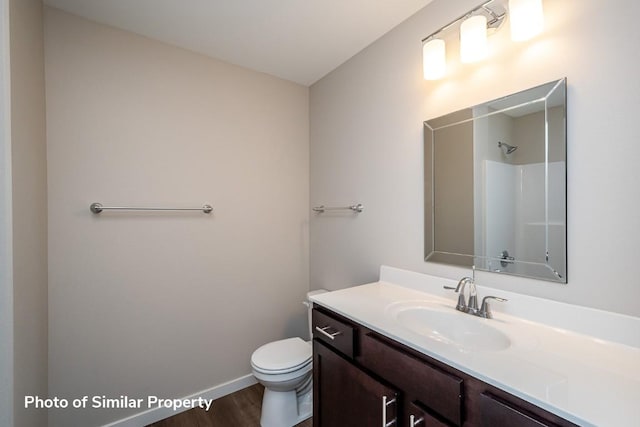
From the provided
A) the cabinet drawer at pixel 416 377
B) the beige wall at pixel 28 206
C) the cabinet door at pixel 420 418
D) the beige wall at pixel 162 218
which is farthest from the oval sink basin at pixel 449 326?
the beige wall at pixel 28 206

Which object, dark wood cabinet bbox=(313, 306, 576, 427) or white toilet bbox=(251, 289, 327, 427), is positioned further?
white toilet bbox=(251, 289, 327, 427)

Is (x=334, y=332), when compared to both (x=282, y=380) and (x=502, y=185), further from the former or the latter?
(x=502, y=185)

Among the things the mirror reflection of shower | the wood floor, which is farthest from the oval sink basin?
the wood floor

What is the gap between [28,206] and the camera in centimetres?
114

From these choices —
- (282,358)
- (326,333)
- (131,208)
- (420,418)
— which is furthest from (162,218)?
(420,418)

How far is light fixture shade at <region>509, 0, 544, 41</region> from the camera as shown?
1020mm

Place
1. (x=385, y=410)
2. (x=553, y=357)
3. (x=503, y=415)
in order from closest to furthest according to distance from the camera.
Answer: (x=503, y=415) < (x=553, y=357) < (x=385, y=410)

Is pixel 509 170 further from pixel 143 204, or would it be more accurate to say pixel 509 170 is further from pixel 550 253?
pixel 143 204

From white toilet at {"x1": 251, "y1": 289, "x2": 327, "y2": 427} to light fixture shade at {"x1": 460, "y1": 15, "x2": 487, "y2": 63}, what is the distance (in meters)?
1.79

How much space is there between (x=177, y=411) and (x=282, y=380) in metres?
0.82

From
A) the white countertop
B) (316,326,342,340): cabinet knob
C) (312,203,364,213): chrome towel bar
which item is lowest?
(316,326,342,340): cabinet knob

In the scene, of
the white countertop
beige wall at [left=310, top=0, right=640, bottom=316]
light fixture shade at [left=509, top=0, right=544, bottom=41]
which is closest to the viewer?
the white countertop

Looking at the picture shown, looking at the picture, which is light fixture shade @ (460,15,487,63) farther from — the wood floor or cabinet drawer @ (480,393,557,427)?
the wood floor

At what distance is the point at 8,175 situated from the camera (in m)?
0.92
